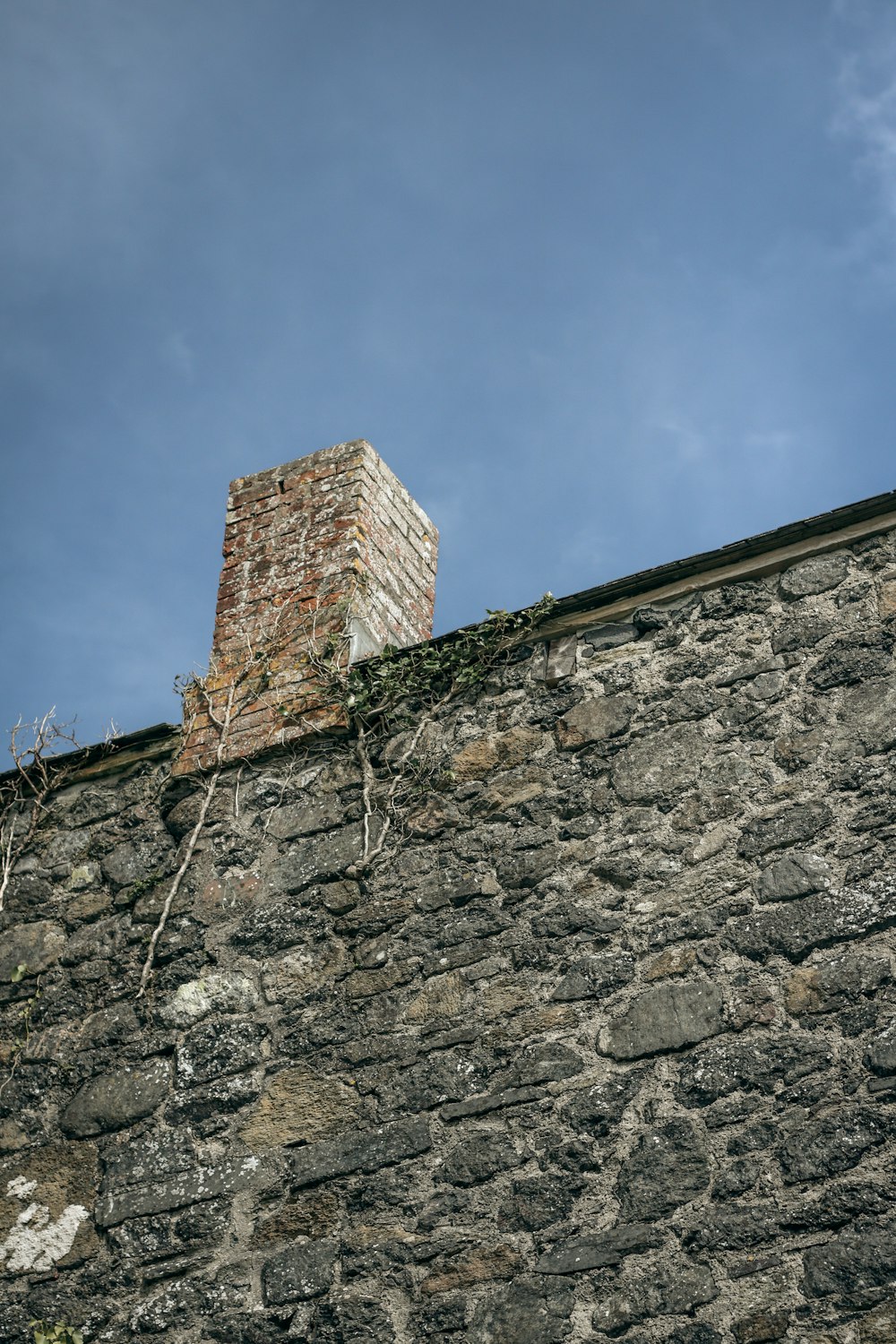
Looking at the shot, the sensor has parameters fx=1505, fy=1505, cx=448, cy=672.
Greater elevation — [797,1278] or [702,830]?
[702,830]

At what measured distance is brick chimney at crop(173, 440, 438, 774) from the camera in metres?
5.41

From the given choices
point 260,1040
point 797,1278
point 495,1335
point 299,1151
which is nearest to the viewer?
point 797,1278

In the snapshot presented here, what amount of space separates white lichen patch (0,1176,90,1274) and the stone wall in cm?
1

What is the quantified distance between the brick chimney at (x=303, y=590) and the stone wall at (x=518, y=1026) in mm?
244

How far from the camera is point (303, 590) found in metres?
5.75

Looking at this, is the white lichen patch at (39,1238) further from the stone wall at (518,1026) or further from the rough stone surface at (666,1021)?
the rough stone surface at (666,1021)

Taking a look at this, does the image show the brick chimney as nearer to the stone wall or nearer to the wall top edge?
the stone wall

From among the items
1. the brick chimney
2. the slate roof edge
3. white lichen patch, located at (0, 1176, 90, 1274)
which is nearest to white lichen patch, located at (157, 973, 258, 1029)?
white lichen patch, located at (0, 1176, 90, 1274)

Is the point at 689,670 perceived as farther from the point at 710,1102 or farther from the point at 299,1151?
the point at 299,1151

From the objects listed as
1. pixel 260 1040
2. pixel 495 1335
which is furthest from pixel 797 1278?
pixel 260 1040

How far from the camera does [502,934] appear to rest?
4391 millimetres

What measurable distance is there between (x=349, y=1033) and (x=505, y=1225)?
2.67ft

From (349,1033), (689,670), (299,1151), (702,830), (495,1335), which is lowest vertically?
(495,1335)

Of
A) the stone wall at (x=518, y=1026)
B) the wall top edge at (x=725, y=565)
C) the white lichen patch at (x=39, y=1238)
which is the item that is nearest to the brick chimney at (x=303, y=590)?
the stone wall at (x=518, y=1026)
